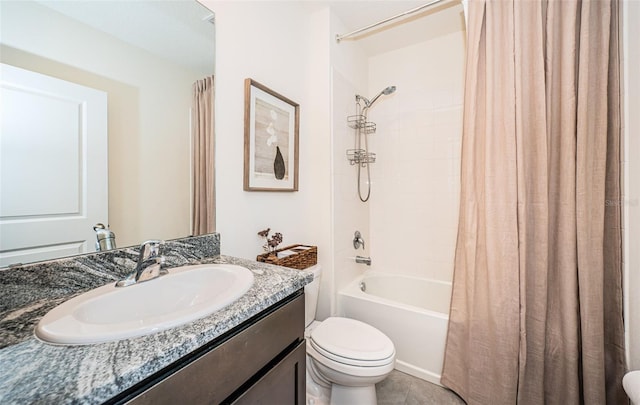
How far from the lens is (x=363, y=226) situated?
7.65 ft

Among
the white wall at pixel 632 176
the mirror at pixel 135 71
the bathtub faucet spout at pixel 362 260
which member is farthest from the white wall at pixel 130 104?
the white wall at pixel 632 176

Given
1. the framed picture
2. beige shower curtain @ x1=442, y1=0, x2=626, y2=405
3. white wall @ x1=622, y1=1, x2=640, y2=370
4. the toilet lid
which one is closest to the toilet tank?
the toilet lid

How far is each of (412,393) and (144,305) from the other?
1.55m

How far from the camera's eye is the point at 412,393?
1510 mm

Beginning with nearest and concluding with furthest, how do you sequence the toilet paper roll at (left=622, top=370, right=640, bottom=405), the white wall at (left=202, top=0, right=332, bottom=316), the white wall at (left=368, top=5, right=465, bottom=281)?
the toilet paper roll at (left=622, top=370, right=640, bottom=405) < the white wall at (left=202, top=0, right=332, bottom=316) < the white wall at (left=368, top=5, right=465, bottom=281)

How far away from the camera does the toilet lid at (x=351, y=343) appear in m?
1.19

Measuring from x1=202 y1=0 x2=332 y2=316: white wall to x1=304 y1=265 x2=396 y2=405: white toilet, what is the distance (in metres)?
0.46

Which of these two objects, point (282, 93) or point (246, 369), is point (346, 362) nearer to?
point (246, 369)

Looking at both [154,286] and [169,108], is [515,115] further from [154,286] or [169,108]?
[154,286]

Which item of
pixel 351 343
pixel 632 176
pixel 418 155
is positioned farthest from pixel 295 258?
pixel 632 176

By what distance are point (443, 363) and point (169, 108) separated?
197 centimetres

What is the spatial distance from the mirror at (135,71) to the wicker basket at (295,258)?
0.47 m

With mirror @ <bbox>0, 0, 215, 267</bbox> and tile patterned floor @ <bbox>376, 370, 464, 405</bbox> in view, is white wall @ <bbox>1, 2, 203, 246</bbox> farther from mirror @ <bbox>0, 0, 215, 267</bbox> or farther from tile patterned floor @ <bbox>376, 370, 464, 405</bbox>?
tile patterned floor @ <bbox>376, 370, 464, 405</bbox>

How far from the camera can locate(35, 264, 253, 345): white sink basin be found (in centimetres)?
50
